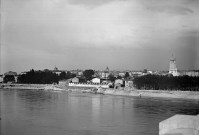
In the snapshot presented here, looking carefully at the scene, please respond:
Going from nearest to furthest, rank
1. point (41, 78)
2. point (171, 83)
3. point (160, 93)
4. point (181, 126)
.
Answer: point (181, 126) → point (160, 93) → point (171, 83) → point (41, 78)

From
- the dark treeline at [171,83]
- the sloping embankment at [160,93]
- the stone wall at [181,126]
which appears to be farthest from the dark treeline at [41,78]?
the stone wall at [181,126]

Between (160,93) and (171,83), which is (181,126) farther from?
(171,83)

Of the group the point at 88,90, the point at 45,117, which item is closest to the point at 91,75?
the point at 88,90

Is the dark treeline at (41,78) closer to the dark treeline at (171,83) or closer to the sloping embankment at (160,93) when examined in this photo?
the sloping embankment at (160,93)

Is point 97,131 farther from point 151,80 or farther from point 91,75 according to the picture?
point 91,75

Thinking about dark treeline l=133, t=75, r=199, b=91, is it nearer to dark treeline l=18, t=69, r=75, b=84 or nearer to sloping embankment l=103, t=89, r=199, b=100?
sloping embankment l=103, t=89, r=199, b=100

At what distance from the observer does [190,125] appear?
25.7 feet

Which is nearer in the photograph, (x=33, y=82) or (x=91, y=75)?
(x=33, y=82)

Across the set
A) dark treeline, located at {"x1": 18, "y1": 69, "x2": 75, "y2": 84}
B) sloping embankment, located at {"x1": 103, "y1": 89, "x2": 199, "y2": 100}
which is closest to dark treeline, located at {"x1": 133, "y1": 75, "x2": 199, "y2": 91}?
sloping embankment, located at {"x1": 103, "y1": 89, "x2": 199, "y2": 100}

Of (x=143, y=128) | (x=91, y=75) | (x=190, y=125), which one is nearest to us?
(x=190, y=125)

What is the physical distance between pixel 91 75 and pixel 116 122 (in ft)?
168

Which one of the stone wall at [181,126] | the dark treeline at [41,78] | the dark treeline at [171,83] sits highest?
the dark treeline at [41,78]

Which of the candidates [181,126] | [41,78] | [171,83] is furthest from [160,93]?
[41,78]

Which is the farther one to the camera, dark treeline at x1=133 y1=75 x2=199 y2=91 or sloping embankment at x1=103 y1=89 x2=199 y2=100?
dark treeline at x1=133 y1=75 x2=199 y2=91
